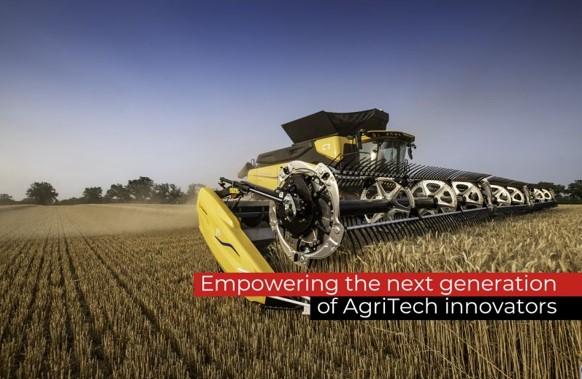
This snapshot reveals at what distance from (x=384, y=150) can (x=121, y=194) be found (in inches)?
2659

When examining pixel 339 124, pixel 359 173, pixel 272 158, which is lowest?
pixel 359 173

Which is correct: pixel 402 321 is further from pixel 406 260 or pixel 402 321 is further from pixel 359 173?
pixel 359 173

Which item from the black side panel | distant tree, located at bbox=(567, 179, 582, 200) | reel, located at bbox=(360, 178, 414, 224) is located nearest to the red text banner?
reel, located at bbox=(360, 178, 414, 224)

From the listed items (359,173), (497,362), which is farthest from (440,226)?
(497,362)

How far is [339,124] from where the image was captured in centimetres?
706

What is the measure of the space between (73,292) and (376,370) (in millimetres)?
3516

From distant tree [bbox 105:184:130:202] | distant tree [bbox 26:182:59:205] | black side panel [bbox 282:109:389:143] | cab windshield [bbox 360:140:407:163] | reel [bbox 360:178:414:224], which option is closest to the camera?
reel [bbox 360:178:414:224]

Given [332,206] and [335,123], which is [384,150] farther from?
[332,206]

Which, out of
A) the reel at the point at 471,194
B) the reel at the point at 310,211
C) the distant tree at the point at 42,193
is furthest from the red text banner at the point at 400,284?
the distant tree at the point at 42,193

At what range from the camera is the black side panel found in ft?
23.0

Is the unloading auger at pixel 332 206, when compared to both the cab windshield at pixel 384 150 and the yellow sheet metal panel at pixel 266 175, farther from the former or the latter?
the yellow sheet metal panel at pixel 266 175

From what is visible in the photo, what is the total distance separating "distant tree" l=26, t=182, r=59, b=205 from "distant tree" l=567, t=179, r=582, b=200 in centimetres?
8883

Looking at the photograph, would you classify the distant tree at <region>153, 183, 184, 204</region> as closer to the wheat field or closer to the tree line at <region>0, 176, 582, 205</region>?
the tree line at <region>0, 176, 582, 205</region>

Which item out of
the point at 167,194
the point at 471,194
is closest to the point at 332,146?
the point at 471,194
